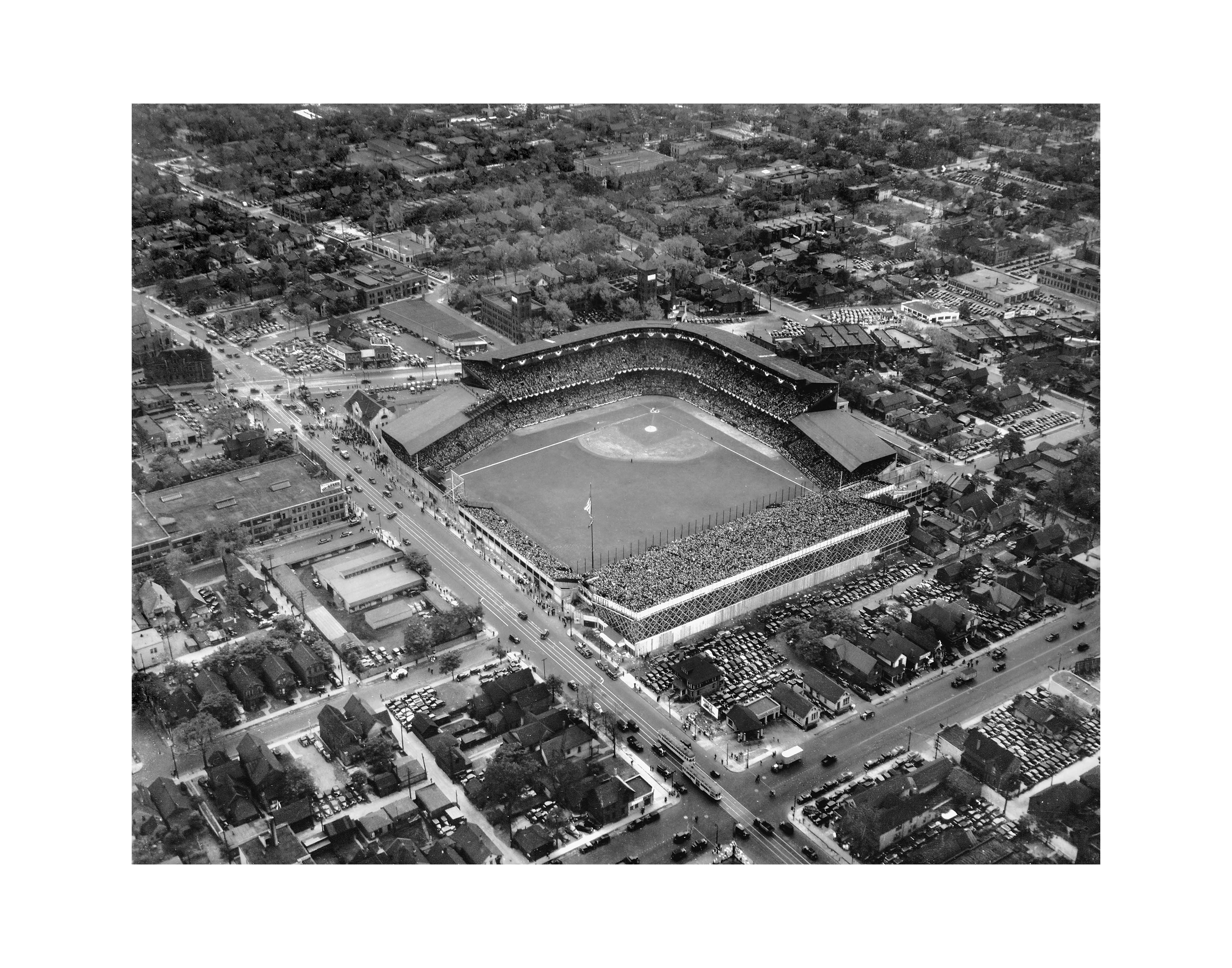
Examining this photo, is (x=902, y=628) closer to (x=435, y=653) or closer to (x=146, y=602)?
(x=435, y=653)

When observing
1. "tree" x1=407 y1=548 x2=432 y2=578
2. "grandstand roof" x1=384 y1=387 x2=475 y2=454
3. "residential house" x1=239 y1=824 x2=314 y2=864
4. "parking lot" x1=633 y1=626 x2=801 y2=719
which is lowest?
"residential house" x1=239 y1=824 x2=314 y2=864

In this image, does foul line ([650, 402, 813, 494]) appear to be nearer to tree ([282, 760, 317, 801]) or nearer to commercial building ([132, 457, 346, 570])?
commercial building ([132, 457, 346, 570])

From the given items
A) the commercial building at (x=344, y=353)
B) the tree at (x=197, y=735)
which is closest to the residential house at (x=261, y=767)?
the tree at (x=197, y=735)

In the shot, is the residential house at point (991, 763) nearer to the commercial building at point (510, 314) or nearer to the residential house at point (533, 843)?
the residential house at point (533, 843)

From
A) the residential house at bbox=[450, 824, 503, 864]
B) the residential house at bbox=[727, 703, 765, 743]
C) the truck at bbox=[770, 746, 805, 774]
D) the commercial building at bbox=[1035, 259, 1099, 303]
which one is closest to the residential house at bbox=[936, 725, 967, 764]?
the truck at bbox=[770, 746, 805, 774]

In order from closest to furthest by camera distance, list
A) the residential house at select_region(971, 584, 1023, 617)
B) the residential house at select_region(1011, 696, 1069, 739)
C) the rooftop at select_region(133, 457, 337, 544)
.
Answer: the residential house at select_region(1011, 696, 1069, 739)
the residential house at select_region(971, 584, 1023, 617)
the rooftop at select_region(133, 457, 337, 544)
